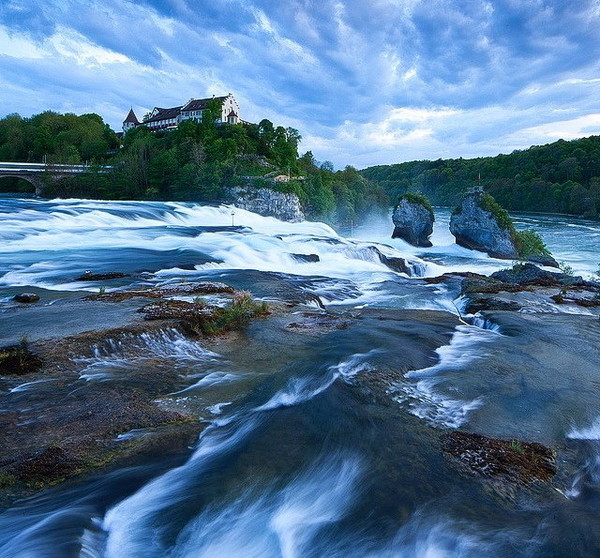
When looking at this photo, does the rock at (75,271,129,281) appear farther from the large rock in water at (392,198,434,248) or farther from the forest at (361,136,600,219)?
the forest at (361,136,600,219)

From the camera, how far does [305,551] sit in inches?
178

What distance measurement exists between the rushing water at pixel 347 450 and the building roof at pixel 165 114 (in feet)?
278

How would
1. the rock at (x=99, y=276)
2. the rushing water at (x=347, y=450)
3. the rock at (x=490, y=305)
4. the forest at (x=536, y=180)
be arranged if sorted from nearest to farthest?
the rushing water at (x=347, y=450), the rock at (x=490, y=305), the rock at (x=99, y=276), the forest at (x=536, y=180)

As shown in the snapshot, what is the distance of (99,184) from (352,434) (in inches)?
2389

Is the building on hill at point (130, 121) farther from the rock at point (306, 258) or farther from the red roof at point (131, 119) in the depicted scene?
the rock at point (306, 258)

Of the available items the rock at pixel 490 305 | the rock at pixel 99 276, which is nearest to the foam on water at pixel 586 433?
the rock at pixel 490 305

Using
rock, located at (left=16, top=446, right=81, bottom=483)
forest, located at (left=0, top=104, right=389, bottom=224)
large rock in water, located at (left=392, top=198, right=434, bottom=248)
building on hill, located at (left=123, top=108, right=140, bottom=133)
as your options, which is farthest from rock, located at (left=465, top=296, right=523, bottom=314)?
building on hill, located at (left=123, top=108, right=140, bottom=133)

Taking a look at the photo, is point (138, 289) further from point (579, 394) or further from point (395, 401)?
point (579, 394)

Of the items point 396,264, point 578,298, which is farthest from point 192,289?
point 396,264

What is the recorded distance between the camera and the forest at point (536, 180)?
82.8m

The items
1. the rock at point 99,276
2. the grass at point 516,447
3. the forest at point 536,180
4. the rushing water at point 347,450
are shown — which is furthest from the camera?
the forest at point 536,180

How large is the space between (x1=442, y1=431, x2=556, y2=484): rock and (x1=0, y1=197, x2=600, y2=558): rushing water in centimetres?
22

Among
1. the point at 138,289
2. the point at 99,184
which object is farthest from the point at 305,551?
the point at 99,184

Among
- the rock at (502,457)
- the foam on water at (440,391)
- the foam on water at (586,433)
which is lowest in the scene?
the foam on water at (586,433)
